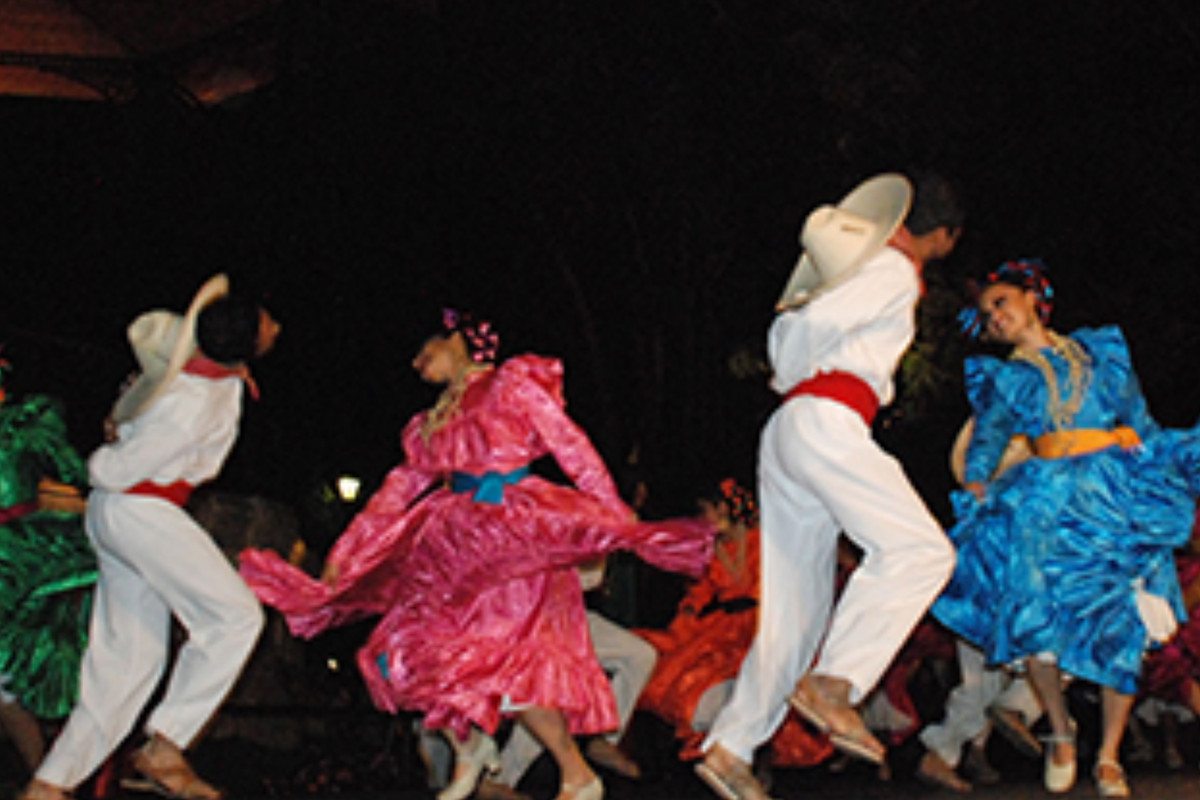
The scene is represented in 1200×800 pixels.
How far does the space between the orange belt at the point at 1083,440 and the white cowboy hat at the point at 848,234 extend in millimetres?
1702

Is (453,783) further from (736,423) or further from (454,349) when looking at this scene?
(736,423)

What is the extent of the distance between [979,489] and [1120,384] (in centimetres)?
68

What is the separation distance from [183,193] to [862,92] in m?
6.11

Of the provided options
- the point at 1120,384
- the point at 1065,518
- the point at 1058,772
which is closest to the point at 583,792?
the point at 1058,772

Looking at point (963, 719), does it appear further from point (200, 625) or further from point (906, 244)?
point (200, 625)

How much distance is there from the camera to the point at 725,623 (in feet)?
29.5

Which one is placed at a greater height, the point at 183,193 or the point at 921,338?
the point at 183,193

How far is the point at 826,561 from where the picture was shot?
5.00 metres

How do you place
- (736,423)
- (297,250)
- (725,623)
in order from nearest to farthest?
(725,623)
(736,423)
(297,250)

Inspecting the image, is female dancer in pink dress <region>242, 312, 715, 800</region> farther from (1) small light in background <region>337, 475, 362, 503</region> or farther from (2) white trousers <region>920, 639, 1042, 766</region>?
(1) small light in background <region>337, 475, 362, 503</region>

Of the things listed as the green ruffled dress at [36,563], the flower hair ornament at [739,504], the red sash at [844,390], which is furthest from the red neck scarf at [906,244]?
the flower hair ornament at [739,504]

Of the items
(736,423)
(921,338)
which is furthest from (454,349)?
(736,423)

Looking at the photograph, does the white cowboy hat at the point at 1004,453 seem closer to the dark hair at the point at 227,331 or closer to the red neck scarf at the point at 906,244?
the red neck scarf at the point at 906,244

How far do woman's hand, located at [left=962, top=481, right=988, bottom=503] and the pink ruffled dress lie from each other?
116 cm
